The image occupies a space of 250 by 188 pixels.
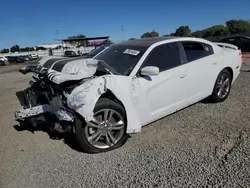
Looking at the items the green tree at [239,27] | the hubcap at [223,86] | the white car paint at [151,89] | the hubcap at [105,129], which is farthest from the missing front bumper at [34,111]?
the green tree at [239,27]

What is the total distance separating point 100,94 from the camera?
10.7 ft

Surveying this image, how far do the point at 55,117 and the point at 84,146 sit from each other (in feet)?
2.05

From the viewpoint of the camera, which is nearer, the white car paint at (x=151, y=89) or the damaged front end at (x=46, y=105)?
the white car paint at (x=151, y=89)

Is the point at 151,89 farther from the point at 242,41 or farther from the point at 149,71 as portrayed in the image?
the point at 242,41

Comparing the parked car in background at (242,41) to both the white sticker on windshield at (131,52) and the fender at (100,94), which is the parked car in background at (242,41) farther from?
the fender at (100,94)

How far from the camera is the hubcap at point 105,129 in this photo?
11.2 ft

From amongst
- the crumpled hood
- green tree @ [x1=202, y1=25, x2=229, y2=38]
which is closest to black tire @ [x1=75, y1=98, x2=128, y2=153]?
the crumpled hood

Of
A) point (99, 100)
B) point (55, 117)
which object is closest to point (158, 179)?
point (99, 100)

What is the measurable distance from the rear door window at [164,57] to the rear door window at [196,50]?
24 cm

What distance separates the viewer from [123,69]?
388cm

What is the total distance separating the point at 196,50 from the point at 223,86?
111cm

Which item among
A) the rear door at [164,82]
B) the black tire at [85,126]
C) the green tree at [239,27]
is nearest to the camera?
the black tire at [85,126]

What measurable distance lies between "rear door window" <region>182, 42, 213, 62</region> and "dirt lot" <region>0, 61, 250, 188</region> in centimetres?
112

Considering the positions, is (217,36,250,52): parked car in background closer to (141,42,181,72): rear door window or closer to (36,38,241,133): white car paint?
(36,38,241,133): white car paint
